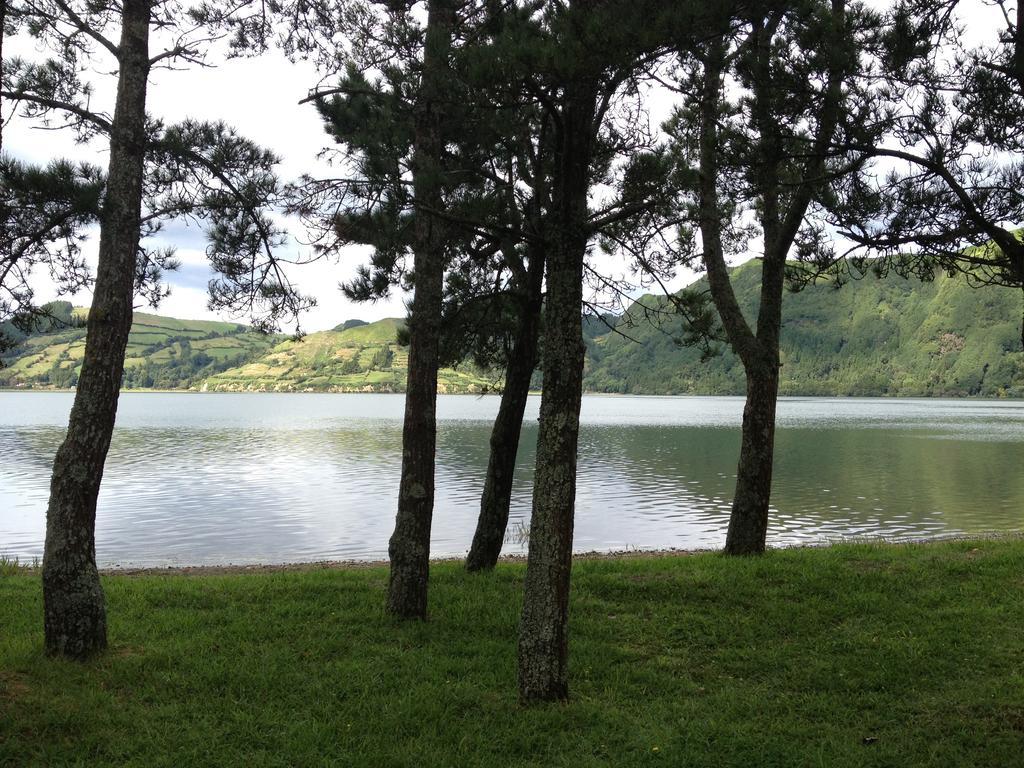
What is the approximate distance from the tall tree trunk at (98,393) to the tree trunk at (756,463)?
827 centimetres

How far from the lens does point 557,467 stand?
5.83 meters

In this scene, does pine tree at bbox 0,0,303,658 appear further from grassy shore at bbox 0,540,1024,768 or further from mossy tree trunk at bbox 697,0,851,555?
mossy tree trunk at bbox 697,0,851,555

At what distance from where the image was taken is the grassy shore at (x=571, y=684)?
5.19 metres

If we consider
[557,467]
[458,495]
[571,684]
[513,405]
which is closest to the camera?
[557,467]

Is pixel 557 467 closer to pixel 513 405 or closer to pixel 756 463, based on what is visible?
pixel 513 405

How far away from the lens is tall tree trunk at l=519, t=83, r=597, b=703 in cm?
583

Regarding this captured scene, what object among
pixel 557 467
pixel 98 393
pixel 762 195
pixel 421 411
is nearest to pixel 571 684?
pixel 557 467

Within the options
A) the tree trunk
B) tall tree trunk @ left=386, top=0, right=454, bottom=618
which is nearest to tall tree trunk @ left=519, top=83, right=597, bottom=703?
tall tree trunk @ left=386, top=0, right=454, bottom=618

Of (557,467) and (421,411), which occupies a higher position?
(421,411)

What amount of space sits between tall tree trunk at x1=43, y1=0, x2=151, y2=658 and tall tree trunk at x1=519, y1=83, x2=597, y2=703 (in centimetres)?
380

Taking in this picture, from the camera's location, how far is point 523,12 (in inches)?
232

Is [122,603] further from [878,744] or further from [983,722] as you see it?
[983,722]

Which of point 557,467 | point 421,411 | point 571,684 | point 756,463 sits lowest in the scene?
point 571,684

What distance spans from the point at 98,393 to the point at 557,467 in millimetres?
4167
